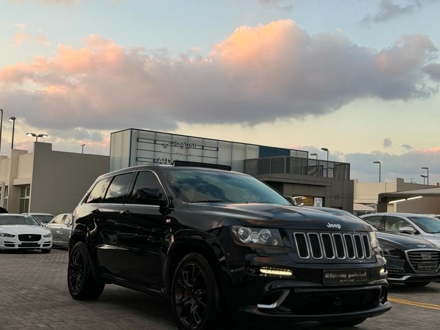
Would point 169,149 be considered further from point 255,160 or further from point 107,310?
point 107,310

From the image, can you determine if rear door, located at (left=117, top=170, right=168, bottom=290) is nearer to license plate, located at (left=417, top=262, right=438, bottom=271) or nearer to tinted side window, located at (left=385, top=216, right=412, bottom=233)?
license plate, located at (left=417, top=262, right=438, bottom=271)

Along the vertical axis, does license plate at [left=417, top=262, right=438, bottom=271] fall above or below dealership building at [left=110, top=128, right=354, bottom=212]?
below

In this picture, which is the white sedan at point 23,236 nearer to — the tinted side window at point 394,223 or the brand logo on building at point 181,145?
the tinted side window at point 394,223

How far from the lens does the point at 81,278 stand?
838cm

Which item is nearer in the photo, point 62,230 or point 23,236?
point 23,236

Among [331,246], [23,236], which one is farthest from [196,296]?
[23,236]

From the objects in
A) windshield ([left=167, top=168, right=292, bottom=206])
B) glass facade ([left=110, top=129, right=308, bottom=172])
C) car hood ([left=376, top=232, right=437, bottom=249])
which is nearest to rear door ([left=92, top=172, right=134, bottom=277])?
windshield ([left=167, top=168, right=292, bottom=206])

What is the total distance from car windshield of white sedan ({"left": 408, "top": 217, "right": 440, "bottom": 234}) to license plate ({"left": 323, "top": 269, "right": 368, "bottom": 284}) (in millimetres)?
8690

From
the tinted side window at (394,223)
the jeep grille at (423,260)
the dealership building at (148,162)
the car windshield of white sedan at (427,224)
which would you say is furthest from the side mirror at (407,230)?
the dealership building at (148,162)

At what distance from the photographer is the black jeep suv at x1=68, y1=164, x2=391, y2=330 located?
5324 mm

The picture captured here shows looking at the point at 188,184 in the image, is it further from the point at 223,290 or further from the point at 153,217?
the point at 223,290

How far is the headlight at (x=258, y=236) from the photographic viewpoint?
17.9ft

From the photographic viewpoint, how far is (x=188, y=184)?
688cm

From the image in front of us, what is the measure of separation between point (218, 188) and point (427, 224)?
879cm
